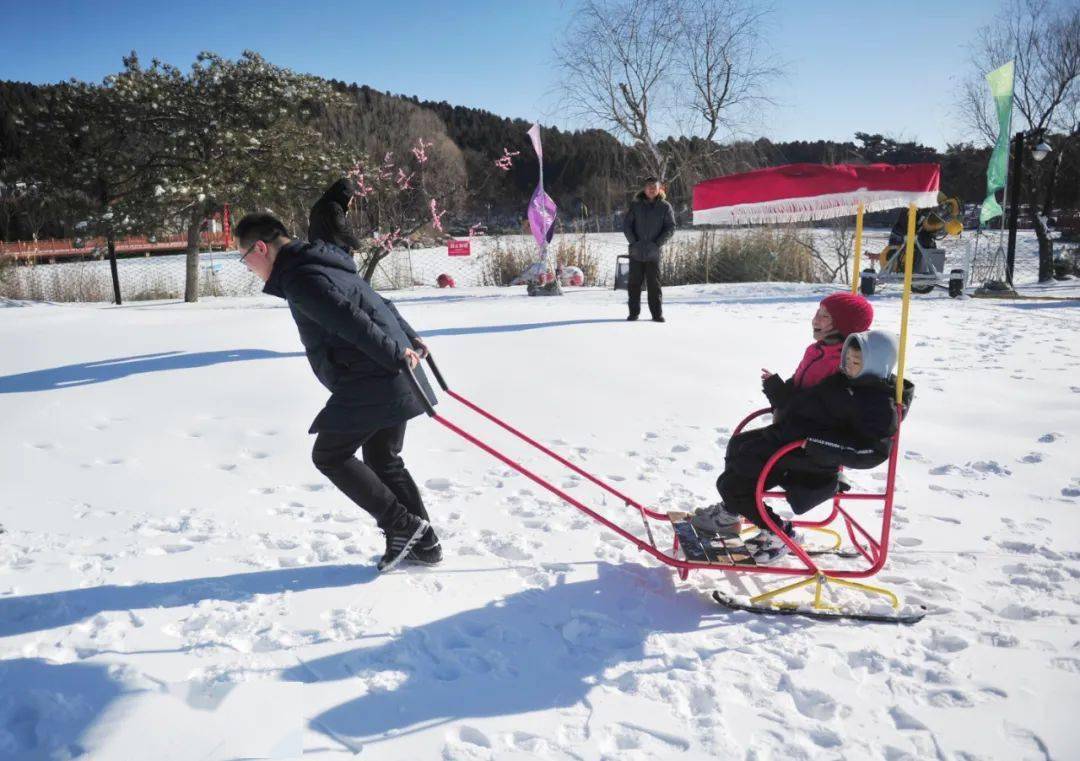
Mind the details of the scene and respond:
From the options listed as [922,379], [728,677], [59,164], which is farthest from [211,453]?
[59,164]

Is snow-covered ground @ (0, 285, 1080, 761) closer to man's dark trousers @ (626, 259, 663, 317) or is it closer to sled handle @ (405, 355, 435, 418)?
sled handle @ (405, 355, 435, 418)

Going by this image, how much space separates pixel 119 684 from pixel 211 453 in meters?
2.44

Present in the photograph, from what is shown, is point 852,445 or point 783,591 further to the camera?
point 783,591

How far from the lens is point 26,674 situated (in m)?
2.44

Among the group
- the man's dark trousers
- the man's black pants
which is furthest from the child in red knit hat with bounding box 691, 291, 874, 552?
the man's dark trousers

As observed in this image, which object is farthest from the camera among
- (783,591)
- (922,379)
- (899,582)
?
(922,379)

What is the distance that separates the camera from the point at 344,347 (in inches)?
116

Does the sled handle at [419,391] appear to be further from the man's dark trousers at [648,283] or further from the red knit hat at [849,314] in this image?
the man's dark trousers at [648,283]

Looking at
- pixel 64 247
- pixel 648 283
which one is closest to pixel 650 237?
pixel 648 283

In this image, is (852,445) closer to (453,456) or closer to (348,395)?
(348,395)

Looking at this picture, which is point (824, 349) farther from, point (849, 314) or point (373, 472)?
point (373, 472)

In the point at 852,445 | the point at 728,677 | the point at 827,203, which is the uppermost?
the point at 827,203

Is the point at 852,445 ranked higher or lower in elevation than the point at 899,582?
higher

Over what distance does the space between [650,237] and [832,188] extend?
5.85 meters
